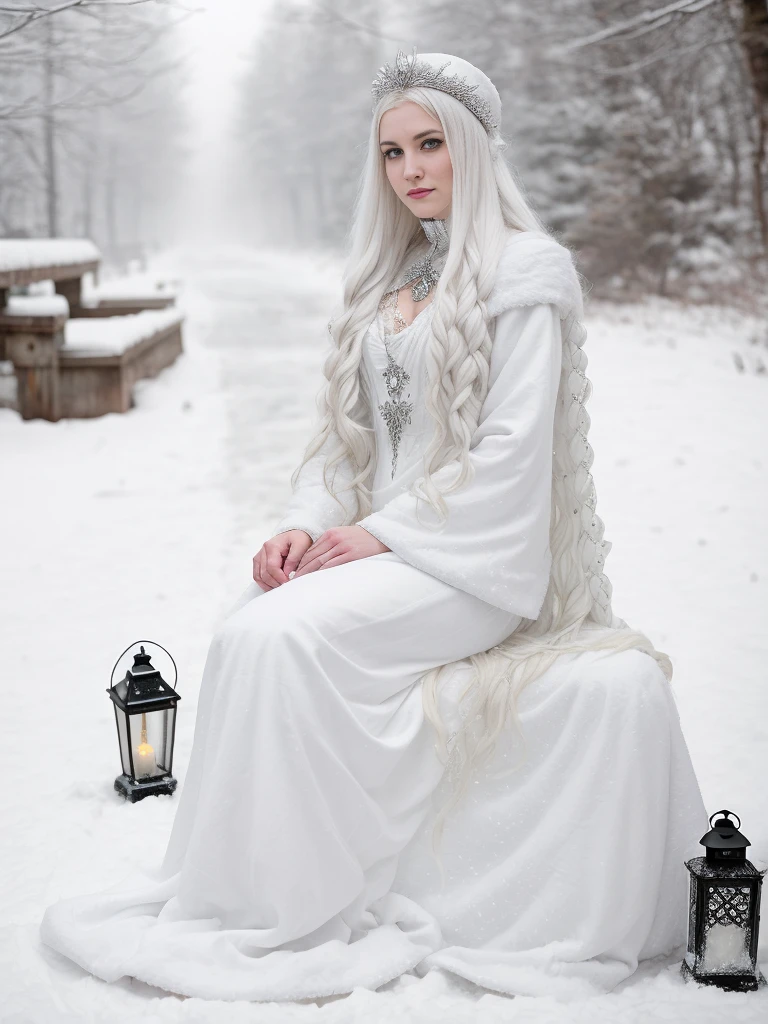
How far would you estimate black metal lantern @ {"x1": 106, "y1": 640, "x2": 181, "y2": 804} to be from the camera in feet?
11.7

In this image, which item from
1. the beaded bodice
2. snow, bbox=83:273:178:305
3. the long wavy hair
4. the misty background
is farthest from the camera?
snow, bbox=83:273:178:305

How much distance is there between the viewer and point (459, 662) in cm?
279

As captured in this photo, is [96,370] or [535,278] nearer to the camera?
[535,278]

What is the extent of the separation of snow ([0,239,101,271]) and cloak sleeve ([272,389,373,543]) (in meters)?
6.41

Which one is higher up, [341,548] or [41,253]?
[41,253]

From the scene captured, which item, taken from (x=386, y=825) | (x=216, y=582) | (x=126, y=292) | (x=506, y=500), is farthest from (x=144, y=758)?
(x=126, y=292)

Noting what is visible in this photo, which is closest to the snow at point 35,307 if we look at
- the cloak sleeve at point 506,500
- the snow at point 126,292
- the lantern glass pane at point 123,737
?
the snow at point 126,292

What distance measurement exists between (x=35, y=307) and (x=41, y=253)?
115 cm

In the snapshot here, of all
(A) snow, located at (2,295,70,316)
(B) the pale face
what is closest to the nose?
(B) the pale face

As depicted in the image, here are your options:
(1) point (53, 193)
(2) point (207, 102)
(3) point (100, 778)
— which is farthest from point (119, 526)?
(2) point (207, 102)

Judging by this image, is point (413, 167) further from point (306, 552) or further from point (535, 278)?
point (306, 552)

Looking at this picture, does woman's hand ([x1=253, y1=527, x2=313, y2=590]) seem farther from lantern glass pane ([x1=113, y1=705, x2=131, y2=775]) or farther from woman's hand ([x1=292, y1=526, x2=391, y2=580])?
lantern glass pane ([x1=113, y1=705, x2=131, y2=775])

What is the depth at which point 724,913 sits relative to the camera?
98.9 inches

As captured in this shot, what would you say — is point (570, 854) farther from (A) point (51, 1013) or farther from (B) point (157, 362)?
(B) point (157, 362)
